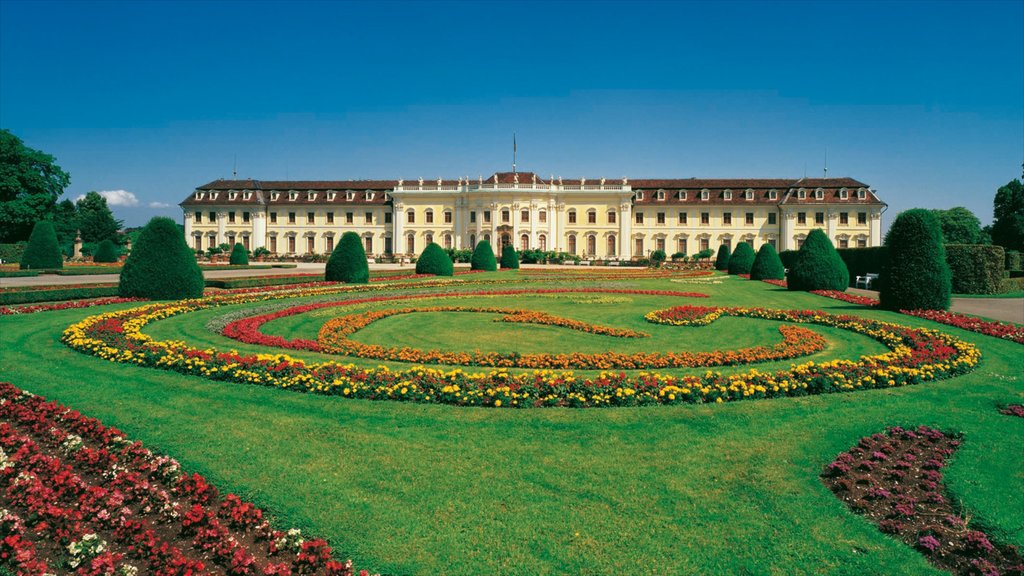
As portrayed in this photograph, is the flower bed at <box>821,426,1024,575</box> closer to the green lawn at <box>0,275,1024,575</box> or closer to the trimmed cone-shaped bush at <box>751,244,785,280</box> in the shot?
the green lawn at <box>0,275,1024,575</box>

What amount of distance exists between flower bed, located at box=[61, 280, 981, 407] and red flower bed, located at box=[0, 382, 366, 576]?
2.57m

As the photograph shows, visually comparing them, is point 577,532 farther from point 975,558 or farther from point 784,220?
point 784,220

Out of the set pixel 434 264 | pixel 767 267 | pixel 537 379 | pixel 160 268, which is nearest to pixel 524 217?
pixel 434 264

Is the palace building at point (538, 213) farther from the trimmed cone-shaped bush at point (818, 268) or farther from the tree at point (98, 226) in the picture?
the trimmed cone-shaped bush at point (818, 268)

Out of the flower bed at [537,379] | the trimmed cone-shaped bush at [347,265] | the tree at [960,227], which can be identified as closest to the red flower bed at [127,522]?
the flower bed at [537,379]

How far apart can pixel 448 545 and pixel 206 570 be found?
4.61ft

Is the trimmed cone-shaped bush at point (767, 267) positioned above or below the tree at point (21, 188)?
below

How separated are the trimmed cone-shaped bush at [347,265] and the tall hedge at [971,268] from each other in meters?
23.3

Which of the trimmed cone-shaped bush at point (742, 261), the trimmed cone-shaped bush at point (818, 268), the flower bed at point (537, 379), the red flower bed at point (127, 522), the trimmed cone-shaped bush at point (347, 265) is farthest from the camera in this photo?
the trimmed cone-shaped bush at point (742, 261)

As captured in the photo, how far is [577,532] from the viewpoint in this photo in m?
4.12

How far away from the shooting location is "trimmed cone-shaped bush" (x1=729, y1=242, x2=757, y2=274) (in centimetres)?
3738

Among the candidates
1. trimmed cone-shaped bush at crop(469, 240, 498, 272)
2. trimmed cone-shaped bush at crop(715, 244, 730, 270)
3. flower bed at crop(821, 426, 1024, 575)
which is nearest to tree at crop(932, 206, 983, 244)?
trimmed cone-shaped bush at crop(715, 244, 730, 270)

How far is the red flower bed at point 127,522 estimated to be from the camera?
3707 millimetres

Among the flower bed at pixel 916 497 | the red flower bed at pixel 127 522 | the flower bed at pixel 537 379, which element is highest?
the flower bed at pixel 537 379
